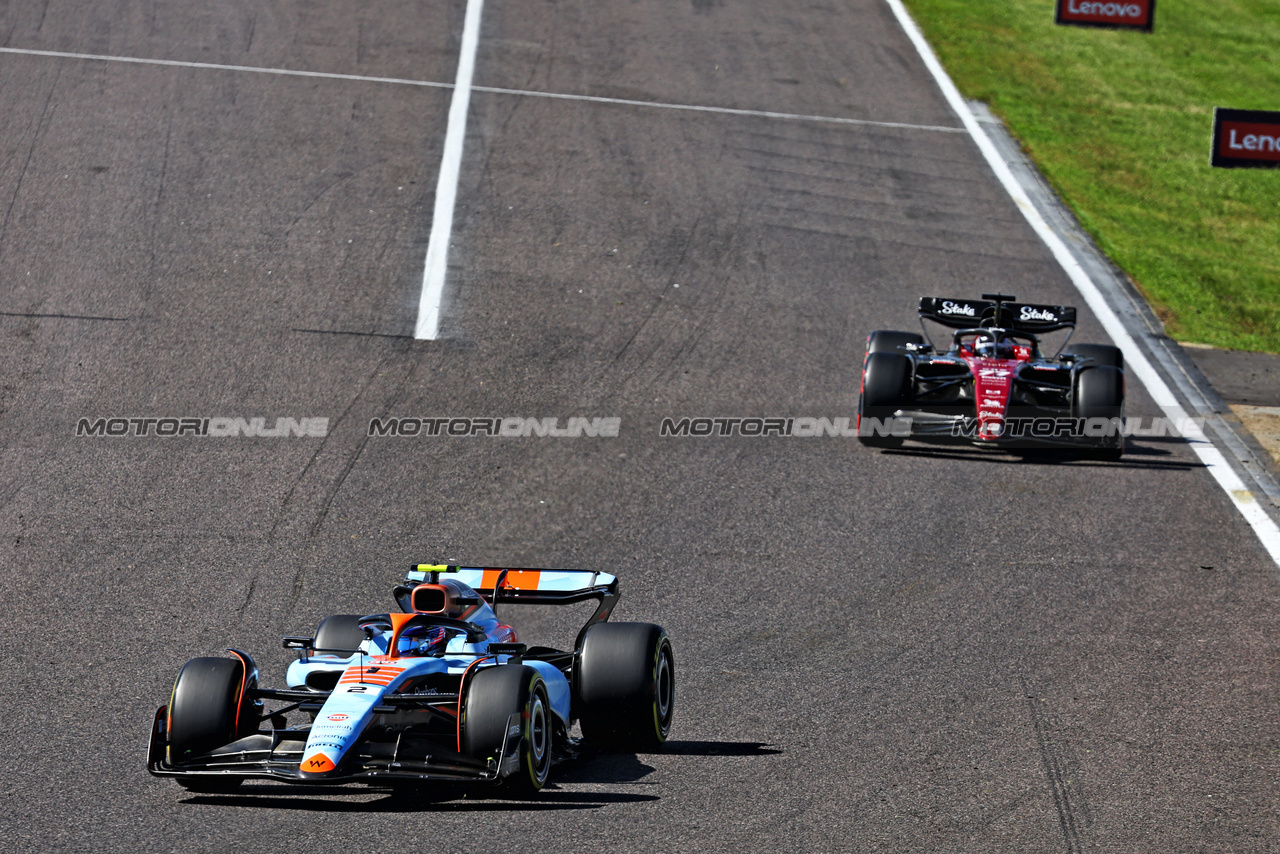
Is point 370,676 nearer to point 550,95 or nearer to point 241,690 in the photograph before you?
point 241,690

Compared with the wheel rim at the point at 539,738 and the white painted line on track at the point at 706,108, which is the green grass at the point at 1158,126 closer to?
the white painted line on track at the point at 706,108

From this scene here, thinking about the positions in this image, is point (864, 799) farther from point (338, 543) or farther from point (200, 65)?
point (200, 65)

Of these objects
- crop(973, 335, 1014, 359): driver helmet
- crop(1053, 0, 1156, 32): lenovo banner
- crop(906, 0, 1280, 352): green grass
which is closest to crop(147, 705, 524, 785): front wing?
crop(973, 335, 1014, 359): driver helmet

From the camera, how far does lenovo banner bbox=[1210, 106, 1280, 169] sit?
15219 mm

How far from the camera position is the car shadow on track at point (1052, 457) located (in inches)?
536

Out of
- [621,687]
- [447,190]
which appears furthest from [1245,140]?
[621,687]

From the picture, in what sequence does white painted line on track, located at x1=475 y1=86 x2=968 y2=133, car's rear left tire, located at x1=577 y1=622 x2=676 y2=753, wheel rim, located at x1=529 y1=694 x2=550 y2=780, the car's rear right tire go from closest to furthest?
wheel rim, located at x1=529 y1=694 x2=550 y2=780, car's rear left tire, located at x1=577 y1=622 x2=676 y2=753, the car's rear right tire, white painted line on track, located at x1=475 y1=86 x2=968 y2=133

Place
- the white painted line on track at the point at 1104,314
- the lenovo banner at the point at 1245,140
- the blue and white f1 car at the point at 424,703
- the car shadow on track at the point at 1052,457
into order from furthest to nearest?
the lenovo banner at the point at 1245,140, the car shadow on track at the point at 1052,457, the white painted line on track at the point at 1104,314, the blue and white f1 car at the point at 424,703

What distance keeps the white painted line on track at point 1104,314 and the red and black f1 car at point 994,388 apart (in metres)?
1.14

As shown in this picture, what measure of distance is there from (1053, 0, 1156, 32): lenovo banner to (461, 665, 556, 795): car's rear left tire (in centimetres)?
2317

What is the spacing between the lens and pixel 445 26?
2578 cm

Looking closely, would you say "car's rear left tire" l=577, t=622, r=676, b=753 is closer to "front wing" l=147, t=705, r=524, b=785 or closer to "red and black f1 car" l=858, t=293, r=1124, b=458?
"front wing" l=147, t=705, r=524, b=785

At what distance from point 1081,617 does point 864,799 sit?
3.63 meters

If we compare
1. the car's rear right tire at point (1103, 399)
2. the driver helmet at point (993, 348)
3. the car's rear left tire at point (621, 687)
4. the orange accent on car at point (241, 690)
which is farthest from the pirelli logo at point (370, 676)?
the driver helmet at point (993, 348)
